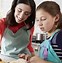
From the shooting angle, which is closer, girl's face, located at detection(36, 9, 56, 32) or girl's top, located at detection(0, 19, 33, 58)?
girl's face, located at detection(36, 9, 56, 32)

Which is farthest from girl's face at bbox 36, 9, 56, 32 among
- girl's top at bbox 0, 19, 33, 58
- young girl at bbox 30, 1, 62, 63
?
girl's top at bbox 0, 19, 33, 58

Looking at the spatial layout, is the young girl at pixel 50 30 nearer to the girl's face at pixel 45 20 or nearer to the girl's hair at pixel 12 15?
the girl's face at pixel 45 20

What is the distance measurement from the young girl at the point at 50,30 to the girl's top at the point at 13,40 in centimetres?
23

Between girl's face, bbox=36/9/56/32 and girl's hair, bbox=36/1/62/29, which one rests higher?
girl's hair, bbox=36/1/62/29

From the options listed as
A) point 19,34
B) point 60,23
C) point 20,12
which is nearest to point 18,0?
point 20,12

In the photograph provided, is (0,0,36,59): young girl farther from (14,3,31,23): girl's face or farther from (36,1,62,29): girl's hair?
(36,1,62,29): girl's hair

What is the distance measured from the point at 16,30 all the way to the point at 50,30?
28cm

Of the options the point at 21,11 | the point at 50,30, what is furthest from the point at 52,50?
the point at 21,11

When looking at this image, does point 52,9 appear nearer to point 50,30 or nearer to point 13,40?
point 50,30

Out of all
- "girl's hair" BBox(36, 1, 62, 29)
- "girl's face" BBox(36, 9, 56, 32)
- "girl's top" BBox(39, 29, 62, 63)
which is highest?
"girl's hair" BBox(36, 1, 62, 29)

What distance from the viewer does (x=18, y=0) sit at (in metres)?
0.90

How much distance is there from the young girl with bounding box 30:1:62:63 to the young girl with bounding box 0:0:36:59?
181 mm

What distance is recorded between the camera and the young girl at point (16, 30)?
89 cm

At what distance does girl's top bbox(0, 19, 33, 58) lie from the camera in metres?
0.93
